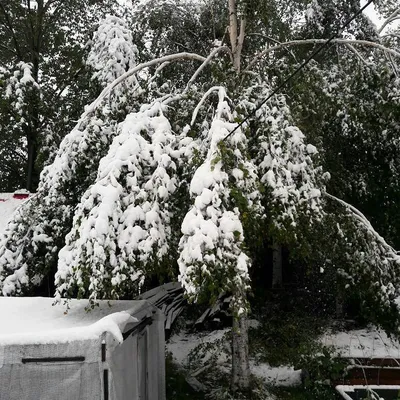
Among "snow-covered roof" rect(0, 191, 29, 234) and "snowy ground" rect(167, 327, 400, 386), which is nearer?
"snowy ground" rect(167, 327, 400, 386)

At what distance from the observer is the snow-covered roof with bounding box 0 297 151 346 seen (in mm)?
2719

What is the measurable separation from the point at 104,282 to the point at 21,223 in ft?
8.72

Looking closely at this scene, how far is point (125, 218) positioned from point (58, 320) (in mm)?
1089

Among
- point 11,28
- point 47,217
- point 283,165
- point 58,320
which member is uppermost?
point 11,28

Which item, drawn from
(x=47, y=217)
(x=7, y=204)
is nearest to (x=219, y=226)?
(x=47, y=217)

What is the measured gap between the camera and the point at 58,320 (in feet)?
12.5

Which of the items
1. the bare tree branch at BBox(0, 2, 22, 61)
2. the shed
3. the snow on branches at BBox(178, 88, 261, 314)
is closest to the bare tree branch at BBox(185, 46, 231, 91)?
the snow on branches at BBox(178, 88, 261, 314)

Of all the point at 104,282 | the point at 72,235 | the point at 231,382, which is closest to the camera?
the point at 104,282

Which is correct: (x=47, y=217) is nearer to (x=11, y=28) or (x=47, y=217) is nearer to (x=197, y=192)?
(x=197, y=192)

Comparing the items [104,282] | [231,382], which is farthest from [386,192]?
[104,282]

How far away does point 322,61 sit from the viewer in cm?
988

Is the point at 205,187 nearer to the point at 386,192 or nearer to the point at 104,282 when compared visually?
the point at 104,282

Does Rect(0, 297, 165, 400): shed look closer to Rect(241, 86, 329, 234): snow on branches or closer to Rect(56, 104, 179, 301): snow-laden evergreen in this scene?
Rect(56, 104, 179, 301): snow-laden evergreen

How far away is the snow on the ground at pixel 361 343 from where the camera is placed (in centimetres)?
796
